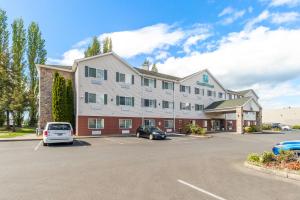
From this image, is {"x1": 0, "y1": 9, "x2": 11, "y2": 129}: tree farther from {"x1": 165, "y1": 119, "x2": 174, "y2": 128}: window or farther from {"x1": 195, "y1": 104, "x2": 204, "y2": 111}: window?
{"x1": 195, "y1": 104, "x2": 204, "y2": 111}: window

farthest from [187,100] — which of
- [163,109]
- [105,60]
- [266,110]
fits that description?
[266,110]

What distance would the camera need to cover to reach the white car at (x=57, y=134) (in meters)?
17.2

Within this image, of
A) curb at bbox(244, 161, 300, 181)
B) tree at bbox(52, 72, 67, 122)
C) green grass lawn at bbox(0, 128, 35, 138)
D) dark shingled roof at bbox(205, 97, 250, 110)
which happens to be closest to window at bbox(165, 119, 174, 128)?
dark shingled roof at bbox(205, 97, 250, 110)

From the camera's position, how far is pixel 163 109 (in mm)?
37469

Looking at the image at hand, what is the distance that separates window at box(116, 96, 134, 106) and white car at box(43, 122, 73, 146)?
13.8m

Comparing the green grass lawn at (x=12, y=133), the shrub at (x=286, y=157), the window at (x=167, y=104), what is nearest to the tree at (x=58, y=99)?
the green grass lawn at (x=12, y=133)

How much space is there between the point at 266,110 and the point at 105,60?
6998 centimetres

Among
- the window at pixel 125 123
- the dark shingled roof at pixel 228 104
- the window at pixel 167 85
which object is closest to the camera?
the window at pixel 125 123

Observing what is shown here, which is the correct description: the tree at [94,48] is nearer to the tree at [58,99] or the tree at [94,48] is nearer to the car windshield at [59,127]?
the tree at [58,99]

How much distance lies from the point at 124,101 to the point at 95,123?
5218mm

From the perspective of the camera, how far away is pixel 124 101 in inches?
1278

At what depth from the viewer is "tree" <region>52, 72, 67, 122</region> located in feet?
94.0

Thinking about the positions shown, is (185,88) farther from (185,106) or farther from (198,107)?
(198,107)

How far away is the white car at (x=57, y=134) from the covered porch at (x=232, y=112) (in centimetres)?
2883
